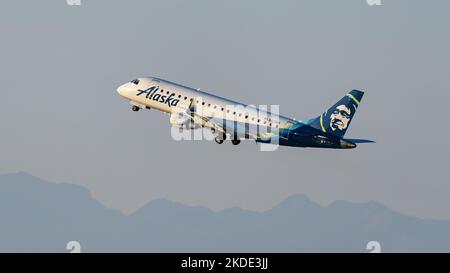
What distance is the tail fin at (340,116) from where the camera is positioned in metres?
98.0

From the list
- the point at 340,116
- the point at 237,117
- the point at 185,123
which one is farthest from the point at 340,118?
the point at 185,123

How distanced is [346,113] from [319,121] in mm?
2593

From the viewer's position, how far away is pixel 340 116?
322 feet

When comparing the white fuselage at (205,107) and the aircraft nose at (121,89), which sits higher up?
the aircraft nose at (121,89)

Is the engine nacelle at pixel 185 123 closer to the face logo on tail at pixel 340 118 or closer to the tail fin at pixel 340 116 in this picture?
the tail fin at pixel 340 116

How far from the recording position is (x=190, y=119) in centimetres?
10550

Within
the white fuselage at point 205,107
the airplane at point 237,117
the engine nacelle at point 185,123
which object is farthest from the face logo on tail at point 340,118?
the engine nacelle at point 185,123

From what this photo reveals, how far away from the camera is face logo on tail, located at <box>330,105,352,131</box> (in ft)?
322

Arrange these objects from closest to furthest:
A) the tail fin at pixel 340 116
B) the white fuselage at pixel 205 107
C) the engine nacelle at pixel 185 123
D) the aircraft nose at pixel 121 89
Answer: the tail fin at pixel 340 116, the white fuselage at pixel 205 107, the engine nacelle at pixel 185 123, the aircraft nose at pixel 121 89

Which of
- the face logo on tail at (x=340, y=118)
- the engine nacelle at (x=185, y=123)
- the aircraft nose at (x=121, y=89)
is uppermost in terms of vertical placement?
the aircraft nose at (x=121, y=89)

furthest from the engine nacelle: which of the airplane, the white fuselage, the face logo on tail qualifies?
the face logo on tail

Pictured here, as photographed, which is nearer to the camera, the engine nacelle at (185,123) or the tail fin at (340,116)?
the tail fin at (340,116)

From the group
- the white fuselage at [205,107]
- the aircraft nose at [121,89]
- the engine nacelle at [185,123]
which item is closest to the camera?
the white fuselage at [205,107]
